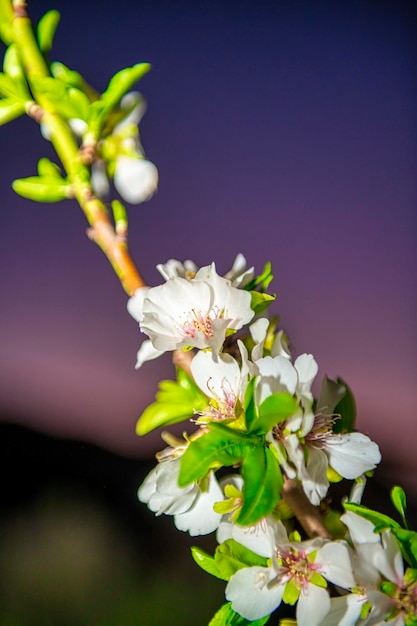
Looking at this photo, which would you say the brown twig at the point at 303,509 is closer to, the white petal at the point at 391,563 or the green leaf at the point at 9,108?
the white petal at the point at 391,563

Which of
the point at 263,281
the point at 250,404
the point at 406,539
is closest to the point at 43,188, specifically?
the point at 263,281

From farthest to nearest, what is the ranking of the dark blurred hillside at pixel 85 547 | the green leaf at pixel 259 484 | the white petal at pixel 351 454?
the dark blurred hillside at pixel 85 547, the white petal at pixel 351 454, the green leaf at pixel 259 484

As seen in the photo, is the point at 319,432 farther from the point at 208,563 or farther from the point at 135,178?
the point at 135,178

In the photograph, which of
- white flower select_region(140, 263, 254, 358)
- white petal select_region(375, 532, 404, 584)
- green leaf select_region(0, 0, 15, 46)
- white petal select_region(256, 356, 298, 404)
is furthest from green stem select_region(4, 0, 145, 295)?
white petal select_region(375, 532, 404, 584)

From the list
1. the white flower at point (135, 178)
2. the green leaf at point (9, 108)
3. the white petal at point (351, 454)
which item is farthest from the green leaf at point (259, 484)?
the green leaf at point (9, 108)

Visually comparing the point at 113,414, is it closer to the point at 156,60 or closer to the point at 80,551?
the point at 80,551

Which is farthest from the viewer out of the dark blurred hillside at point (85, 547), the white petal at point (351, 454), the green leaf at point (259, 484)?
the dark blurred hillside at point (85, 547)

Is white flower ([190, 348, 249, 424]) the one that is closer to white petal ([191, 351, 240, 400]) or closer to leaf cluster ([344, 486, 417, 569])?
white petal ([191, 351, 240, 400])
